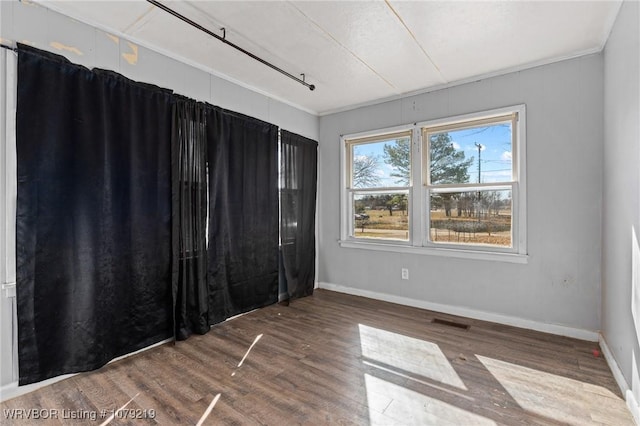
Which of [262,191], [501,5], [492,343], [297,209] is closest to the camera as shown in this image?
[501,5]

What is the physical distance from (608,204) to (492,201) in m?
1.02

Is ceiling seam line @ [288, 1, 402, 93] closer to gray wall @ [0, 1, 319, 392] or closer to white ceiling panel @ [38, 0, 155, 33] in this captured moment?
white ceiling panel @ [38, 0, 155, 33]

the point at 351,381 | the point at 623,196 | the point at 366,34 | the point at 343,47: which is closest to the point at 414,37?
the point at 366,34

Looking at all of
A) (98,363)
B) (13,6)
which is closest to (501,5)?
(13,6)

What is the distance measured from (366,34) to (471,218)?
2.32 meters

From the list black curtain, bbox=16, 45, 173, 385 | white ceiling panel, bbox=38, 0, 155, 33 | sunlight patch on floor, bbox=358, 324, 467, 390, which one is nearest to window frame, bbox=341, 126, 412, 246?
sunlight patch on floor, bbox=358, 324, 467, 390

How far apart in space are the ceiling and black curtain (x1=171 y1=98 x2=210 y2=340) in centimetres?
64

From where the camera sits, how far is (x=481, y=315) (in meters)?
3.55

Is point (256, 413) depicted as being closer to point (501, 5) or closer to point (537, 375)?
point (537, 375)

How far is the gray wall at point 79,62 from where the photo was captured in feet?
6.75

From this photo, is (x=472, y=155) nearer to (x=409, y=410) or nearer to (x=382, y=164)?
(x=382, y=164)

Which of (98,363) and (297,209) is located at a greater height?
(297,209)

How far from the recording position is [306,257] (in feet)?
15.0

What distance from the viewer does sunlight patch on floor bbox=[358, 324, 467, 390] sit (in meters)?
2.39
